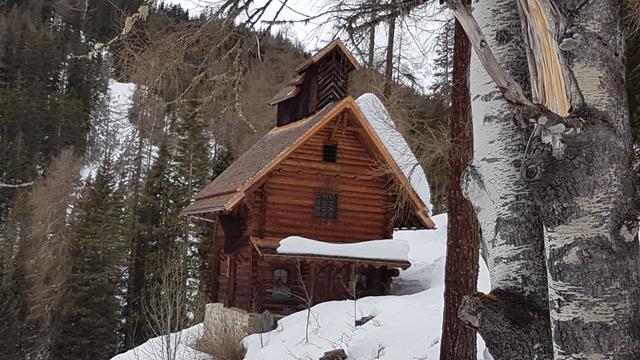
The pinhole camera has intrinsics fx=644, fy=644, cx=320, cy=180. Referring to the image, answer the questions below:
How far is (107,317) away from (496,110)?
31.7m

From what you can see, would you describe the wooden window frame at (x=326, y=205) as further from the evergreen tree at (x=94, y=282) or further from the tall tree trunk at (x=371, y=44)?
the evergreen tree at (x=94, y=282)

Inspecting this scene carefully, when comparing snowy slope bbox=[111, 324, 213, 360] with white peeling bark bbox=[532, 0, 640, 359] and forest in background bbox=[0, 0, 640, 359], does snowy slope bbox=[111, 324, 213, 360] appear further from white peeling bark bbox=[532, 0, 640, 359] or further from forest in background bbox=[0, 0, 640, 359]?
white peeling bark bbox=[532, 0, 640, 359]

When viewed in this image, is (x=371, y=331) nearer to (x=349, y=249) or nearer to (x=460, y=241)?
(x=460, y=241)

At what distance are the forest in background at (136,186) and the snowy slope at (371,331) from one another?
90.8 inches

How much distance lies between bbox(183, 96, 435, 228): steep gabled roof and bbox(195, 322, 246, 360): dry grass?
2.87m

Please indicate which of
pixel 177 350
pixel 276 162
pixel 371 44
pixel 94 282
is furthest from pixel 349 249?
pixel 94 282

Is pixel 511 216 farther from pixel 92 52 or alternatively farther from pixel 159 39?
pixel 159 39

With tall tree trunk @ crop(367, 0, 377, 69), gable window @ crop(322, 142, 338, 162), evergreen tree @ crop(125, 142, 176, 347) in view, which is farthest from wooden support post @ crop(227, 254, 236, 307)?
evergreen tree @ crop(125, 142, 176, 347)

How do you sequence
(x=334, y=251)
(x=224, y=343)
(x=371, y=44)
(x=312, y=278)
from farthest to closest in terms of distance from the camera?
(x=312, y=278), (x=334, y=251), (x=224, y=343), (x=371, y=44)

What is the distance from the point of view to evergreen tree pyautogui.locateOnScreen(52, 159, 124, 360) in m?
30.4

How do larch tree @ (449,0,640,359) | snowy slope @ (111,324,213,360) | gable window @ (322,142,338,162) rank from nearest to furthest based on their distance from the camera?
1. larch tree @ (449,0,640,359)
2. snowy slope @ (111,324,213,360)
3. gable window @ (322,142,338,162)

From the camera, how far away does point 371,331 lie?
11406mm

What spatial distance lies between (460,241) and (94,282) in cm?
2756

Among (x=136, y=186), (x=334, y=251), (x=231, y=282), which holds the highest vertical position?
(x=136, y=186)
